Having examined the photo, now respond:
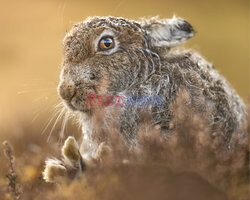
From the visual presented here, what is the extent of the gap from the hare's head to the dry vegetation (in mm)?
373

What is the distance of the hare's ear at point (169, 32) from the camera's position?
2.12m

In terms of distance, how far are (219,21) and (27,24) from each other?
2908mm

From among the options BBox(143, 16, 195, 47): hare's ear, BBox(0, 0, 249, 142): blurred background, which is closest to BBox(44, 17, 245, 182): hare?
BBox(143, 16, 195, 47): hare's ear

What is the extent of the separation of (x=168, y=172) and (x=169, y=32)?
1.05 meters

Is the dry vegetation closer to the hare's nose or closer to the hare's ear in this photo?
the hare's nose

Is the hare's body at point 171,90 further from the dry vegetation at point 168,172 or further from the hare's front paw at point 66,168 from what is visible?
the hare's front paw at point 66,168

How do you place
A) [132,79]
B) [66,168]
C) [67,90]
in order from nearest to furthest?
[66,168] → [67,90] → [132,79]

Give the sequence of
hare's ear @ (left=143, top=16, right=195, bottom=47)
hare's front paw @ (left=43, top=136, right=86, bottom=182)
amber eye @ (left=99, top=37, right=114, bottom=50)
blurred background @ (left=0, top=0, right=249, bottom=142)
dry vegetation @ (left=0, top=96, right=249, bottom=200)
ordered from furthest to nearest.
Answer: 1. blurred background @ (left=0, top=0, right=249, bottom=142)
2. hare's ear @ (left=143, top=16, right=195, bottom=47)
3. amber eye @ (left=99, top=37, right=114, bottom=50)
4. hare's front paw @ (left=43, top=136, right=86, bottom=182)
5. dry vegetation @ (left=0, top=96, right=249, bottom=200)

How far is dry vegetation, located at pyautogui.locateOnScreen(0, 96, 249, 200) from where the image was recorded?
129cm

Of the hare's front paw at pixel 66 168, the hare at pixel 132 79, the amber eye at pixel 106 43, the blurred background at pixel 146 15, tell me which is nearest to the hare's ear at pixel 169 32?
the hare at pixel 132 79

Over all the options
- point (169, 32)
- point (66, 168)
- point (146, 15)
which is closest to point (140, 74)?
point (169, 32)

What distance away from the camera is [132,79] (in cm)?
200

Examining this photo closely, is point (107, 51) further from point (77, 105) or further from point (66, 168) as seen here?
point (66, 168)

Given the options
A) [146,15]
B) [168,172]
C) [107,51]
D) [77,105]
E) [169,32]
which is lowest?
[168,172]
